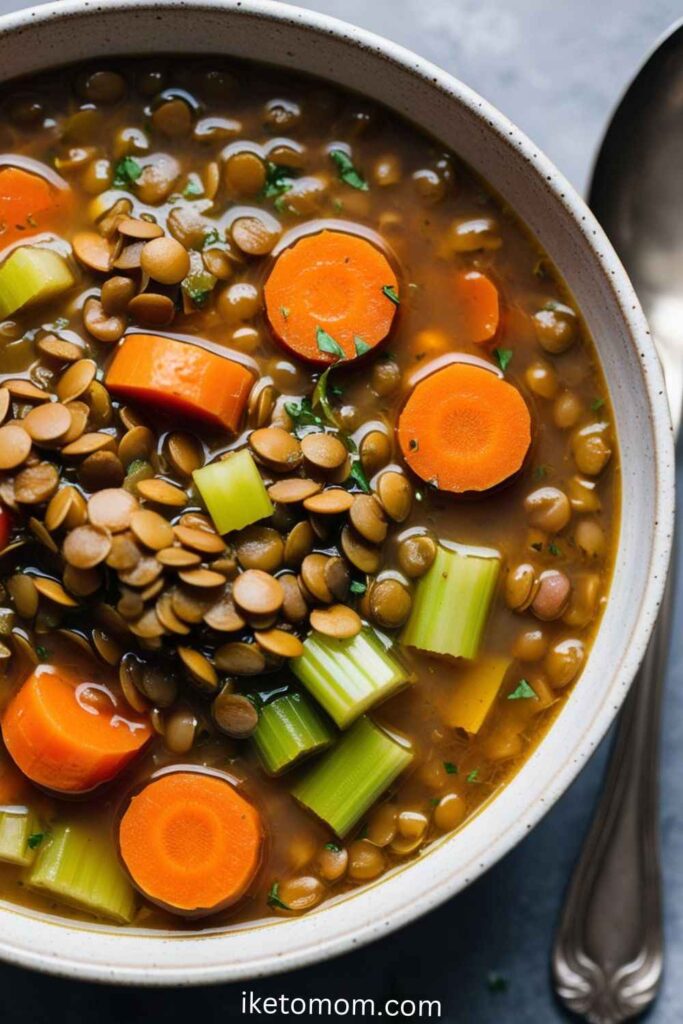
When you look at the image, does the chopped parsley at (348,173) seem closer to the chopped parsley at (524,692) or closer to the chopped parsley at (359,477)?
the chopped parsley at (359,477)

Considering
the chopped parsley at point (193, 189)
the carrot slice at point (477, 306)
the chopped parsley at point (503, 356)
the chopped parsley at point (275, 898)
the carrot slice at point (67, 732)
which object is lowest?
the chopped parsley at point (275, 898)

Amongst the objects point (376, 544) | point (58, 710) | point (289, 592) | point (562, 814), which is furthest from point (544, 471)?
point (58, 710)

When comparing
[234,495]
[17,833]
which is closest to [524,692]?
[234,495]

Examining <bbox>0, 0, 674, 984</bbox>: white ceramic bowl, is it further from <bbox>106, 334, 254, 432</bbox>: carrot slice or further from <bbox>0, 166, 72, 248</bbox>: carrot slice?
<bbox>106, 334, 254, 432</bbox>: carrot slice

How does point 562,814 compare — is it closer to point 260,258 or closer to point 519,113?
point 260,258

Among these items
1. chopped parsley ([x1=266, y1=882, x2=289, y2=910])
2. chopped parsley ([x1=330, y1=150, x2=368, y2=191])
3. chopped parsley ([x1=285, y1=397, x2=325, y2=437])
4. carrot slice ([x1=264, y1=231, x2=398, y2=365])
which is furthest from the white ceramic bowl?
chopped parsley ([x1=285, y1=397, x2=325, y2=437])

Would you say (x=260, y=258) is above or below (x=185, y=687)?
above

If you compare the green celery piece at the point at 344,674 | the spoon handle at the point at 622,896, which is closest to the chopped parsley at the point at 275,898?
the green celery piece at the point at 344,674

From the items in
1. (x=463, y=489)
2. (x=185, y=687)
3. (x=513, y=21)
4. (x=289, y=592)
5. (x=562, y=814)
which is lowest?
(x=562, y=814)
